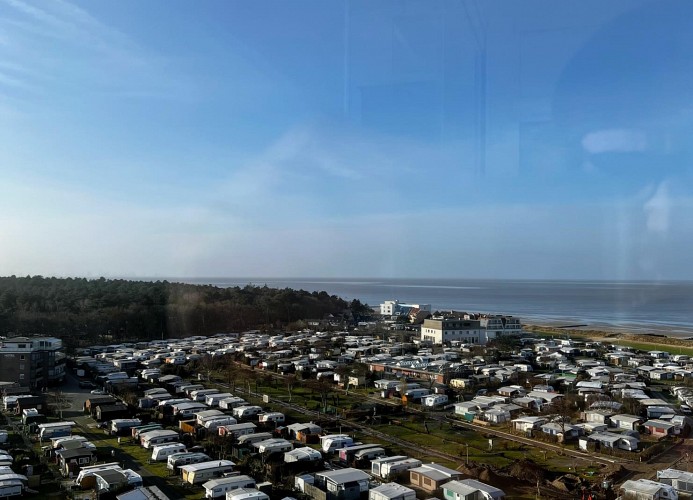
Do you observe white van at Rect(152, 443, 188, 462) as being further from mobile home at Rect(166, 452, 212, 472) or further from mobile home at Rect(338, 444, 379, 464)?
mobile home at Rect(338, 444, 379, 464)

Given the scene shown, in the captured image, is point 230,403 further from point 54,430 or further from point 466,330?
point 466,330

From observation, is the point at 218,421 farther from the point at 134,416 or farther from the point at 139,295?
the point at 139,295

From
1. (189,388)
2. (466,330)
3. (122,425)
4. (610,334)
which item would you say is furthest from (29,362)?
(610,334)

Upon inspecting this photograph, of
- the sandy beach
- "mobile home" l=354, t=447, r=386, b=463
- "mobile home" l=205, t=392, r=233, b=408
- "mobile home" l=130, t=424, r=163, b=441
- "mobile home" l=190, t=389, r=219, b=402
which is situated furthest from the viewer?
the sandy beach

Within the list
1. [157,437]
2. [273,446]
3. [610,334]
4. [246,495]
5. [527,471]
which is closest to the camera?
[246,495]

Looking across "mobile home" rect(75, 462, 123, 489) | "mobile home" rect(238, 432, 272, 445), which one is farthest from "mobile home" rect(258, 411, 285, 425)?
"mobile home" rect(75, 462, 123, 489)

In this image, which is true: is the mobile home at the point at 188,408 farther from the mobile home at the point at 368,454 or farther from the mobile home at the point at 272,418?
the mobile home at the point at 368,454
